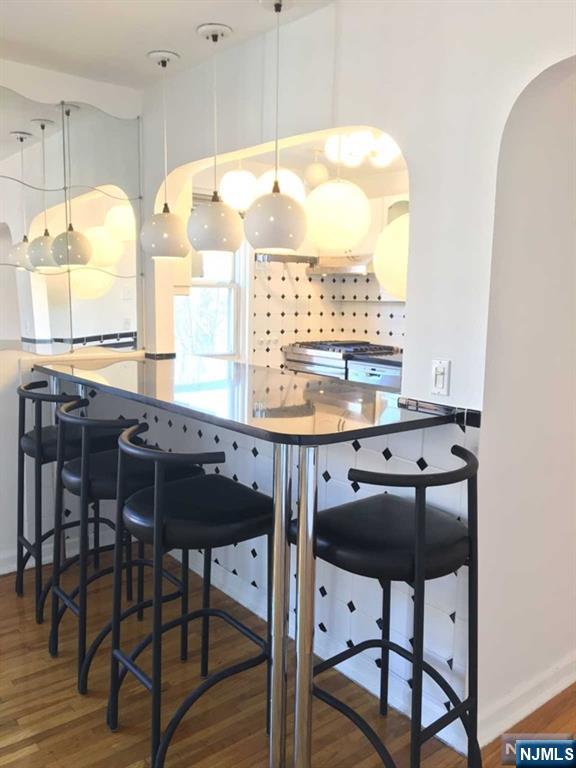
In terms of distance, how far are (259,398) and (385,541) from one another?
0.75 metres

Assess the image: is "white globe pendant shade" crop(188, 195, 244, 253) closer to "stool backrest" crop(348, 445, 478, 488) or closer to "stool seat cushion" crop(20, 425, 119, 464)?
"stool seat cushion" crop(20, 425, 119, 464)

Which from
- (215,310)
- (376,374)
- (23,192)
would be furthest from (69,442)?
(376,374)

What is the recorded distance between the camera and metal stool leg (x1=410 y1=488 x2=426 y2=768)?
1.50 meters

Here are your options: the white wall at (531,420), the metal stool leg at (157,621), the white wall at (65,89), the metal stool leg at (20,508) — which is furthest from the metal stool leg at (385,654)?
the white wall at (65,89)

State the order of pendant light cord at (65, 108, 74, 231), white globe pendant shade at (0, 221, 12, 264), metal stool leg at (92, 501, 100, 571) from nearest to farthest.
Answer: metal stool leg at (92, 501, 100, 571), white globe pendant shade at (0, 221, 12, 264), pendant light cord at (65, 108, 74, 231)

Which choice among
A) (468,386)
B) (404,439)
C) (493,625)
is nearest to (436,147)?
(468,386)

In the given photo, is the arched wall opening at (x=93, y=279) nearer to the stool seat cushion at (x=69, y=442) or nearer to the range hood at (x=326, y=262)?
the stool seat cushion at (x=69, y=442)

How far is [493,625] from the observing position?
78.5 inches

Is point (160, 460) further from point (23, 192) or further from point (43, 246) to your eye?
point (23, 192)

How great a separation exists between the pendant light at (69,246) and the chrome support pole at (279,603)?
5.94ft

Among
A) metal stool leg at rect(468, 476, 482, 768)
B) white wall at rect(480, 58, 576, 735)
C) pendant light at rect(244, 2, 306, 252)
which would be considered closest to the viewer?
metal stool leg at rect(468, 476, 482, 768)

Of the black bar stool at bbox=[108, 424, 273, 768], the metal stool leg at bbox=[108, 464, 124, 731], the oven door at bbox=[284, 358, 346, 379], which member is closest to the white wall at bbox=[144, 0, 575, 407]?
the black bar stool at bbox=[108, 424, 273, 768]

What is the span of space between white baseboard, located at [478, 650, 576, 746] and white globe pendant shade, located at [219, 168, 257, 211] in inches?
82.6

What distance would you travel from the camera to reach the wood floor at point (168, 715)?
6.15 feet
